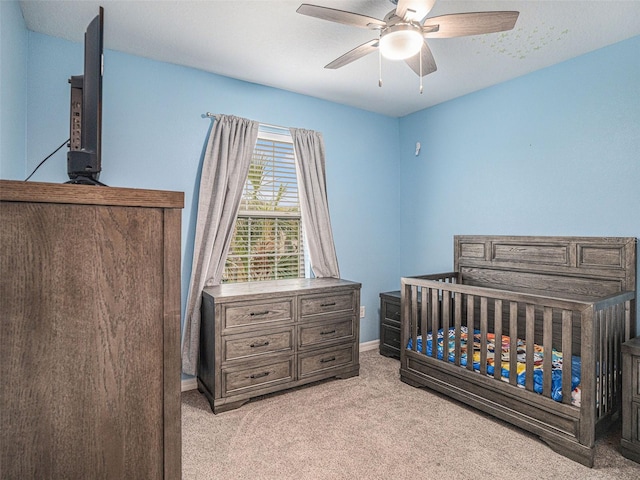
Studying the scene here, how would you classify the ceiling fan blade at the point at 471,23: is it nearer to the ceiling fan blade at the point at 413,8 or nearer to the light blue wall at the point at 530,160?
the ceiling fan blade at the point at 413,8

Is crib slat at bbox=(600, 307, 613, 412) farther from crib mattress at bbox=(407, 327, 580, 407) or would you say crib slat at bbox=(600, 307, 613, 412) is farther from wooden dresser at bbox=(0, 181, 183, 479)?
wooden dresser at bbox=(0, 181, 183, 479)

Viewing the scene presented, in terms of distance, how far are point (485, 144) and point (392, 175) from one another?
1050 millimetres

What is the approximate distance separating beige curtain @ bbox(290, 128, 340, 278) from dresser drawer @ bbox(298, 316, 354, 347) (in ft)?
1.79

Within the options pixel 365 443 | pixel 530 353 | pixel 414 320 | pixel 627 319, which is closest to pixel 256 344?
pixel 365 443

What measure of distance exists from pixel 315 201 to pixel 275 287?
0.93m

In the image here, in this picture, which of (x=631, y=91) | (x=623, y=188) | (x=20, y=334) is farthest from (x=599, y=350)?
(x=20, y=334)

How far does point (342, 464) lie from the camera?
191 cm

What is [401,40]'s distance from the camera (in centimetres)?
177

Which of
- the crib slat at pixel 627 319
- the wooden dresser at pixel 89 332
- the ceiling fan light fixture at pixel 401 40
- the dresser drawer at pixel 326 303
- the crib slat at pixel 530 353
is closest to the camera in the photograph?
the wooden dresser at pixel 89 332

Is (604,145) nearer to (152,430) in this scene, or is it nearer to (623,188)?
(623,188)

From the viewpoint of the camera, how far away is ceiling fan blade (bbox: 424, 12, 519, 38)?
5.44 ft

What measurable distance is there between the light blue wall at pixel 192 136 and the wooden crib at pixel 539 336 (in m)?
0.90

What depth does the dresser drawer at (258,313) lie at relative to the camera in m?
2.51

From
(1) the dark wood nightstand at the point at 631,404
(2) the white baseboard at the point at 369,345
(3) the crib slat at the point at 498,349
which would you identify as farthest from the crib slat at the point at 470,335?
(2) the white baseboard at the point at 369,345
